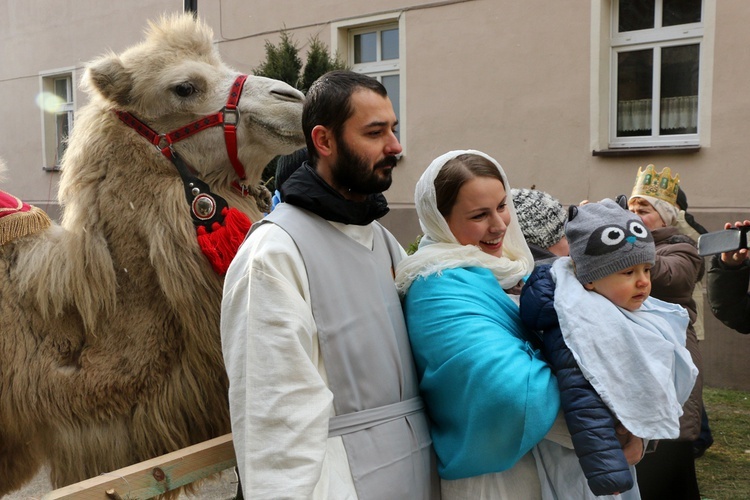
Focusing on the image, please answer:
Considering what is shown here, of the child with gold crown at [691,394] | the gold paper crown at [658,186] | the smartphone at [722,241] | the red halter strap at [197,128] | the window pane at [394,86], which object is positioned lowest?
the child with gold crown at [691,394]

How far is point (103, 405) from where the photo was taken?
8.15 ft

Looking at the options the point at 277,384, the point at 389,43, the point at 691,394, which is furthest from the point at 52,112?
the point at 277,384

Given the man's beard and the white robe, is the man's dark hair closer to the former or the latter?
the man's beard

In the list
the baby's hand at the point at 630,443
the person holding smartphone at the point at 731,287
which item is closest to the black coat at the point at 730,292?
the person holding smartphone at the point at 731,287

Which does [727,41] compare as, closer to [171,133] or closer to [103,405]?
[171,133]

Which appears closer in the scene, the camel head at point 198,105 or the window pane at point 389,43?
the camel head at point 198,105

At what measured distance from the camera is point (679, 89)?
7.91 metres

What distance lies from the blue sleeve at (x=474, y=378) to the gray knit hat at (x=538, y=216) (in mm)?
843

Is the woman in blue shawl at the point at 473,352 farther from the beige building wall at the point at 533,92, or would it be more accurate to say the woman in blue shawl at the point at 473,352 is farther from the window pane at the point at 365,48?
the window pane at the point at 365,48

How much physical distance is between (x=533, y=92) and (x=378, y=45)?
2.54m

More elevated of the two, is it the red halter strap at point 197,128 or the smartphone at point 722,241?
the red halter strap at point 197,128

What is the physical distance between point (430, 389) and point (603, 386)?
423mm

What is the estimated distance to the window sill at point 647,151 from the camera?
7.46m

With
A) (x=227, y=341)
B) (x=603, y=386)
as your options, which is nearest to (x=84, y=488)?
(x=227, y=341)
